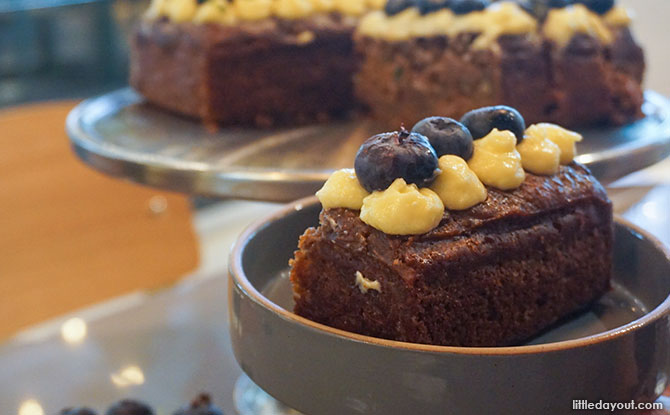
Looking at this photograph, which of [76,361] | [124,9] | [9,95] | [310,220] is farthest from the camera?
[124,9]

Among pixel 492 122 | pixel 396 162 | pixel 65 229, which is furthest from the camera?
pixel 65 229

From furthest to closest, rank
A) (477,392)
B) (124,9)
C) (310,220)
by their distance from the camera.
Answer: (124,9) → (310,220) → (477,392)

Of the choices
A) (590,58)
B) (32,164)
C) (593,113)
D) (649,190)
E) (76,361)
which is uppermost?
(590,58)

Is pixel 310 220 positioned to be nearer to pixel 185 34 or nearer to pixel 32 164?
pixel 185 34

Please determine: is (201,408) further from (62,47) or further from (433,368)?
(62,47)

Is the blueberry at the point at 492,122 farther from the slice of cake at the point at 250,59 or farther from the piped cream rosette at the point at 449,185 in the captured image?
the slice of cake at the point at 250,59

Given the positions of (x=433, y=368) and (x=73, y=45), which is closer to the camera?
(x=433, y=368)

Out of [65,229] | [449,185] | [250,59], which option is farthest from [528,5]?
[65,229]

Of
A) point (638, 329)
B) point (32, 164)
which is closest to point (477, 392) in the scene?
point (638, 329)
